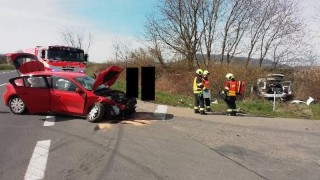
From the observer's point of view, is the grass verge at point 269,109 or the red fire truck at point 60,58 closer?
the grass verge at point 269,109

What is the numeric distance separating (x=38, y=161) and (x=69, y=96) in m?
5.05

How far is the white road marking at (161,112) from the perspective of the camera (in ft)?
44.4

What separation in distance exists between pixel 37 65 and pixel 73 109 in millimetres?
3012

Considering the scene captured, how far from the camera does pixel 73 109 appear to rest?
12.3 metres

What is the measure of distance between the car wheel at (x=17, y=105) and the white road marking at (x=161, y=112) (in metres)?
4.26

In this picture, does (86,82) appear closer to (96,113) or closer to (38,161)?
(96,113)

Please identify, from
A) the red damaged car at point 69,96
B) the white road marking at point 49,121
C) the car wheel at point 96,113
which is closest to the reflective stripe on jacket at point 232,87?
the red damaged car at point 69,96

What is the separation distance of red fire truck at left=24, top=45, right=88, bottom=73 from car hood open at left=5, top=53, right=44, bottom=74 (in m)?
7.90

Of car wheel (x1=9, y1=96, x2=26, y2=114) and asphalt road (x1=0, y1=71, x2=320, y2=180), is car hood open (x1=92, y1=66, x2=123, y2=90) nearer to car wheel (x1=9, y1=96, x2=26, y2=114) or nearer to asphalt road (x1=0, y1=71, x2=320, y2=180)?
asphalt road (x1=0, y1=71, x2=320, y2=180)

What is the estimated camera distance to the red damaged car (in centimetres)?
1202

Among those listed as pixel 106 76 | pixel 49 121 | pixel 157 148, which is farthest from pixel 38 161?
pixel 106 76

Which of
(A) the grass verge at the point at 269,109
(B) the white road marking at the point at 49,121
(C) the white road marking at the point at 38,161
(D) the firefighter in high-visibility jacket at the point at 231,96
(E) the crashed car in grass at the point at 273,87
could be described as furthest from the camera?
(E) the crashed car in grass at the point at 273,87

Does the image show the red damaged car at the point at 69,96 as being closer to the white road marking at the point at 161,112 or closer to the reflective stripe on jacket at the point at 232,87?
the white road marking at the point at 161,112

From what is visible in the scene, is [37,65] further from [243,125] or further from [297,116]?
[297,116]
